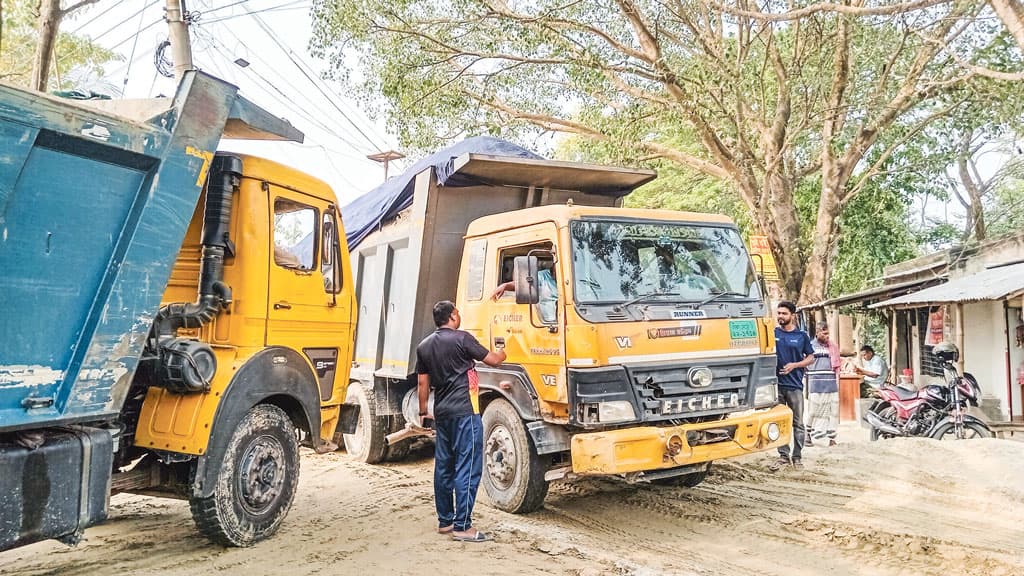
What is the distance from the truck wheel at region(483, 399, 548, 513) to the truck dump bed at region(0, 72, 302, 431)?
282 centimetres

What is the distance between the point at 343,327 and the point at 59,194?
8.57 ft

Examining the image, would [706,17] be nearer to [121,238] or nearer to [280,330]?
[280,330]

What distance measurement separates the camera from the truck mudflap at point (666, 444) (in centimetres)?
505

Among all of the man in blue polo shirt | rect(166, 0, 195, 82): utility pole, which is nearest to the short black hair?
the man in blue polo shirt

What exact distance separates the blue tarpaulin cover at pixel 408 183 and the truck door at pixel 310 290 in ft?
4.42

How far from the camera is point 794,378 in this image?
7496mm

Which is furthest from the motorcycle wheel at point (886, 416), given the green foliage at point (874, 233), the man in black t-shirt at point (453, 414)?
the man in black t-shirt at point (453, 414)

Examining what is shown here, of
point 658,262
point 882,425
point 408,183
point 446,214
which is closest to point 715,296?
point 658,262

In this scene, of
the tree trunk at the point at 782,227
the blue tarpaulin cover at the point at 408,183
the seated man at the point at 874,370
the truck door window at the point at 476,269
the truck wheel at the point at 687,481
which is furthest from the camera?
the tree trunk at the point at 782,227

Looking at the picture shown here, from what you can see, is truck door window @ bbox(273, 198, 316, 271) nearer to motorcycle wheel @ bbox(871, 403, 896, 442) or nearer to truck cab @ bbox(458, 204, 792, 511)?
truck cab @ bbox(458, 204, 792, 511)

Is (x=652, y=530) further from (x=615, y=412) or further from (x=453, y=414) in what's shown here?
(x=453, y=414)

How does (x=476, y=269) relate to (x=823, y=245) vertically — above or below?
below

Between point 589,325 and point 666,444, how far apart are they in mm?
980

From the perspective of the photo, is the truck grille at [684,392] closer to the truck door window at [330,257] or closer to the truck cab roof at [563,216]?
the truck cab roof at [563,216]
